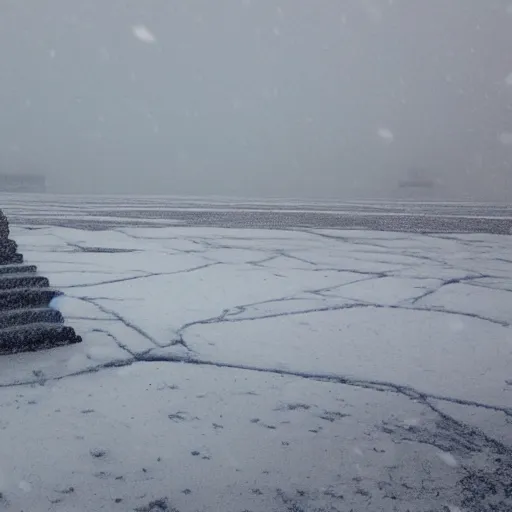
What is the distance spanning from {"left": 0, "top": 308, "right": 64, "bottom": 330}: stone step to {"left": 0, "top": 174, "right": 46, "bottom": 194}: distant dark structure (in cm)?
1115

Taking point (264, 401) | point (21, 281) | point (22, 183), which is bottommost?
point (264, 401)

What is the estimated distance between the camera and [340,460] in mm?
680

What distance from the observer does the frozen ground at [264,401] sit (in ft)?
2.02

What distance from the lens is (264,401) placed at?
845mm

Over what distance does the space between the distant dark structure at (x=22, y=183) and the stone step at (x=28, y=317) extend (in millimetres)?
11152

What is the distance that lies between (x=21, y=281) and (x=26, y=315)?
0.34ft

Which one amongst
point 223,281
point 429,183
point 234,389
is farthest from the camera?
point 429,183

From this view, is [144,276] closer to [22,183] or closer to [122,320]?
[122,320]

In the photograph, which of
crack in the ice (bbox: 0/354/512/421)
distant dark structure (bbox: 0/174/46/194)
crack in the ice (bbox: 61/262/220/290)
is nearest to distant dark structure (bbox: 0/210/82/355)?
crack in the ice (bbox: 0/354/512/421)

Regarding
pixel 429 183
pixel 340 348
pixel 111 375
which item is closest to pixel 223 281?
pixel 340 348

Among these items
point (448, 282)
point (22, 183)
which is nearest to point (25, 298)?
point (448, 282)

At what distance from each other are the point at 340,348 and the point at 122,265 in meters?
1.16

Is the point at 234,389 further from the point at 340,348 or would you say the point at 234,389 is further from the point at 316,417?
the point at 340,348

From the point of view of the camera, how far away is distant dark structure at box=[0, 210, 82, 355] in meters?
1.01
